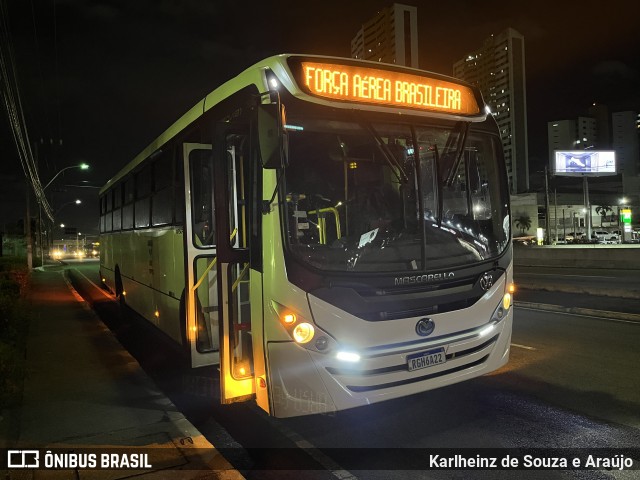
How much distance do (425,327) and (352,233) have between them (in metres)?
1.10

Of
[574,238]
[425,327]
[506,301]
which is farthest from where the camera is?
[574,238]

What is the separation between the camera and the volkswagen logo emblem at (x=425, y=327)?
467 cm

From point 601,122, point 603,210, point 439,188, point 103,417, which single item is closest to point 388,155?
point 439,188

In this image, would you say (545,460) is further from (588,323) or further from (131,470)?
(588,323)

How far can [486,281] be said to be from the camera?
517 centimetres

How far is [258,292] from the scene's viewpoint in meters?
4.65

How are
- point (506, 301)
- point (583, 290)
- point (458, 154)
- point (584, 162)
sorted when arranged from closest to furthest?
1. point (458, 154)
2. point (506, 301)
3. point (583, 290)
4. point (584, 162)

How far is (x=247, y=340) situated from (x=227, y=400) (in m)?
0.59

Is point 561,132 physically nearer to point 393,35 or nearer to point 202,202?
point 393,35

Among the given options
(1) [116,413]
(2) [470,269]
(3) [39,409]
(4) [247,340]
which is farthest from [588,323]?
(3) [39,409]

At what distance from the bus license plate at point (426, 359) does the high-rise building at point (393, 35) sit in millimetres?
65382

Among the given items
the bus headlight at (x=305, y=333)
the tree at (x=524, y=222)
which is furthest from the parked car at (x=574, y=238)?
the bus headlight at (x=305, y=333)

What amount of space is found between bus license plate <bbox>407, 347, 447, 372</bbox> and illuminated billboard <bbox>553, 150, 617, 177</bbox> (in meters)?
55.3

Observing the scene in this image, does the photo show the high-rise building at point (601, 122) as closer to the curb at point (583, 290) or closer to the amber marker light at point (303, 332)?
the curb at point (583, 290)
